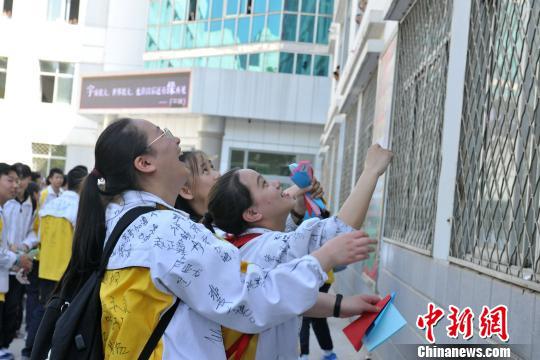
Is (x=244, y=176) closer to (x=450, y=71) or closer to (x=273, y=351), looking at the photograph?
(x=273, y=351)

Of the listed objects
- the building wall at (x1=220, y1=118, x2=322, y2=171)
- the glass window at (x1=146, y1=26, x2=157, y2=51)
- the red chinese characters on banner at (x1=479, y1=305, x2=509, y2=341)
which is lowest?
the red chinese characters on banner at (x1=479, y1=305, x2=509, y2=341)

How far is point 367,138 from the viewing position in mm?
8672

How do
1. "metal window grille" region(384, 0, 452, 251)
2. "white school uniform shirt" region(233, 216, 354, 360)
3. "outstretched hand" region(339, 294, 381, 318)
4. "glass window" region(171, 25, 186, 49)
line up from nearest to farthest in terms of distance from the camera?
"outstretched hand" region(339, 294, 381, 318)
"white school uniform shirt" region(233, 216, 354, 360)
"metal window grille" region(384, 0, 452, 251)
"glass window" region(171, 25, 186, 49)

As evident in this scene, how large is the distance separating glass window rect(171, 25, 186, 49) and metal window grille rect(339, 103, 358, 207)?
11.2 metres

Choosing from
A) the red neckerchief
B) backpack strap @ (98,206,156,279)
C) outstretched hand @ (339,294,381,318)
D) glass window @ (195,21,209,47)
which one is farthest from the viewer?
glass window @ (195,21,209,47)

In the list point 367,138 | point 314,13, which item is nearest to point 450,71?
point 367,138

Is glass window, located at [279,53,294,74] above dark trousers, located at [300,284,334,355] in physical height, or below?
above

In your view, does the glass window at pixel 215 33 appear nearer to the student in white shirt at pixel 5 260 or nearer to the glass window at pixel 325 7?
the glass window at pixel 325 7

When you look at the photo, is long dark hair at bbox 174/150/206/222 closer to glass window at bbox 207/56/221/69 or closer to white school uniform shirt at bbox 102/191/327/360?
white school uniform shirt at bbox 102/191/327/360

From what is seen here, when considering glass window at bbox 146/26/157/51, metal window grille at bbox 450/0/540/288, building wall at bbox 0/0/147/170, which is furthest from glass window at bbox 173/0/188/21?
metal window grille at bbox 450/0/540/288

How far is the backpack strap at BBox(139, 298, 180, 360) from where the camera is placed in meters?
2.06

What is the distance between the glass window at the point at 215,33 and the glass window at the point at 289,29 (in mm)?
2255

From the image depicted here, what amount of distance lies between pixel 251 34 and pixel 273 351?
19176 millimetres

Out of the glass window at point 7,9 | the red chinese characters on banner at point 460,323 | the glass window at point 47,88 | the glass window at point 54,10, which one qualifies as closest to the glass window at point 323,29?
the glass window at point 54,10
